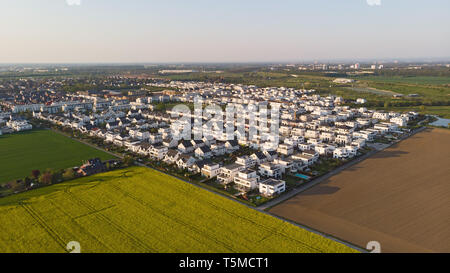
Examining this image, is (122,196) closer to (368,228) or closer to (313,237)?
(313,237)

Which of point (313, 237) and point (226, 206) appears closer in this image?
point (313, 237)

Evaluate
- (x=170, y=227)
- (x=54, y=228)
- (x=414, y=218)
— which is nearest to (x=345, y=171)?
(x=414, y=218)

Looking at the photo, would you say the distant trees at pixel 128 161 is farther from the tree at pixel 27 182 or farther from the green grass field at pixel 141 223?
the tree at pixel 27 182

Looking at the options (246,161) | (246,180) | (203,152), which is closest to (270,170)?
(246,161)

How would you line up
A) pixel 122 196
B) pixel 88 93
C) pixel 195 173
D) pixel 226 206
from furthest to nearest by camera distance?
pixel 88 93, pixel 195 173, pixel 122 196, pixel 226 206

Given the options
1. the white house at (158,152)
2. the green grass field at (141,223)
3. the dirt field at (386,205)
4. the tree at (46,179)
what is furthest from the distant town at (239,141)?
the tree at (46,179)

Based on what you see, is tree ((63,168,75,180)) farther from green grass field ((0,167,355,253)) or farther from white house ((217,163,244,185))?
white house ((217,163,244,185))
